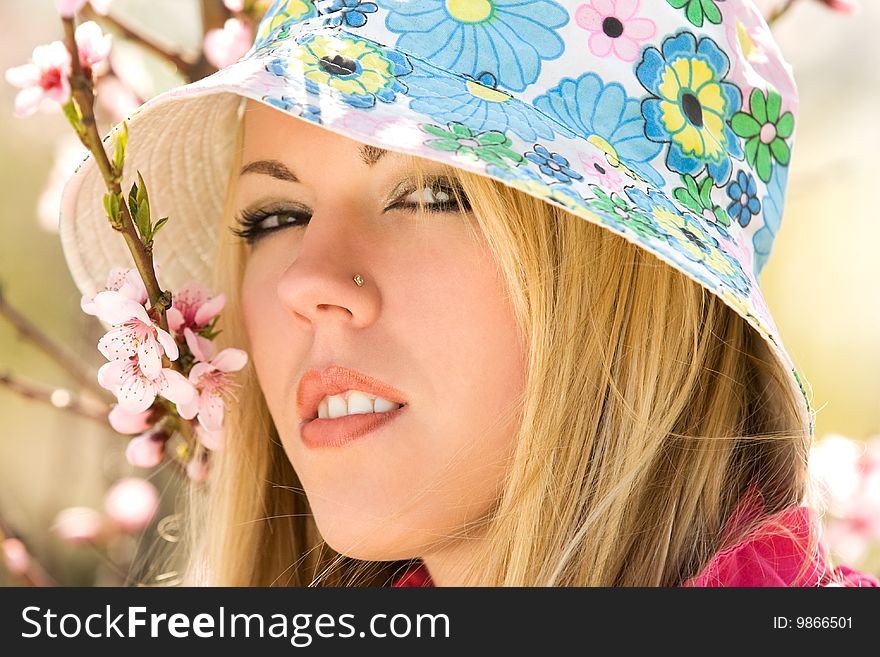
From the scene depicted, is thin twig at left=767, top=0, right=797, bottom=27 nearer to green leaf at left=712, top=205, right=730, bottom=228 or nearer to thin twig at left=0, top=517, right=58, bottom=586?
green leaf at left=712, top=205, right=730, bottom=228

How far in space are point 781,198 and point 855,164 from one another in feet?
10.7

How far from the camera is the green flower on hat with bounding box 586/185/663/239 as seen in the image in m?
1.17

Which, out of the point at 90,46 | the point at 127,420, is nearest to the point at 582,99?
the point at 90,46

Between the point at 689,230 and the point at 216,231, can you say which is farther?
the point at 216,231

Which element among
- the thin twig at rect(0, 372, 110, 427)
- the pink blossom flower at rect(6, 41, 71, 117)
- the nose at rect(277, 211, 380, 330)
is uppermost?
the pink blossom flower at rect(6, 41, 71, 117)

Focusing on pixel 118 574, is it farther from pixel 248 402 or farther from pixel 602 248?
pixel 602 248

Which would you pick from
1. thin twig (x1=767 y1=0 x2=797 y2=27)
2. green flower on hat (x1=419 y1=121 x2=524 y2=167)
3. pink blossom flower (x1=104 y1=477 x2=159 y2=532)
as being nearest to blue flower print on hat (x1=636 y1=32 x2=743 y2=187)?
green flower on hat (x1=419 y1=121 x2=524 y2=167)

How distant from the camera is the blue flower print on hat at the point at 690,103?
1.35 meters

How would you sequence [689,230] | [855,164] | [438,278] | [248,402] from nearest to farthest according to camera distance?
[689,230], [438,278], [248,402], [855,164]

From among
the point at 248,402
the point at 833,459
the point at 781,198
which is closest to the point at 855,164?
the point at 833,459

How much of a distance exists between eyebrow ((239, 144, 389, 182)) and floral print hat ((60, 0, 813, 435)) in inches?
5.5

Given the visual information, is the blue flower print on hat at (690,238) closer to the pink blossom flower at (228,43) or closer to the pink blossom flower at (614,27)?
the pink blossom flower at (614,27)

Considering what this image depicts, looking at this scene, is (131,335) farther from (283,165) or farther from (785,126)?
(785,126)

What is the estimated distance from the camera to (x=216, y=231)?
199 centimetres
